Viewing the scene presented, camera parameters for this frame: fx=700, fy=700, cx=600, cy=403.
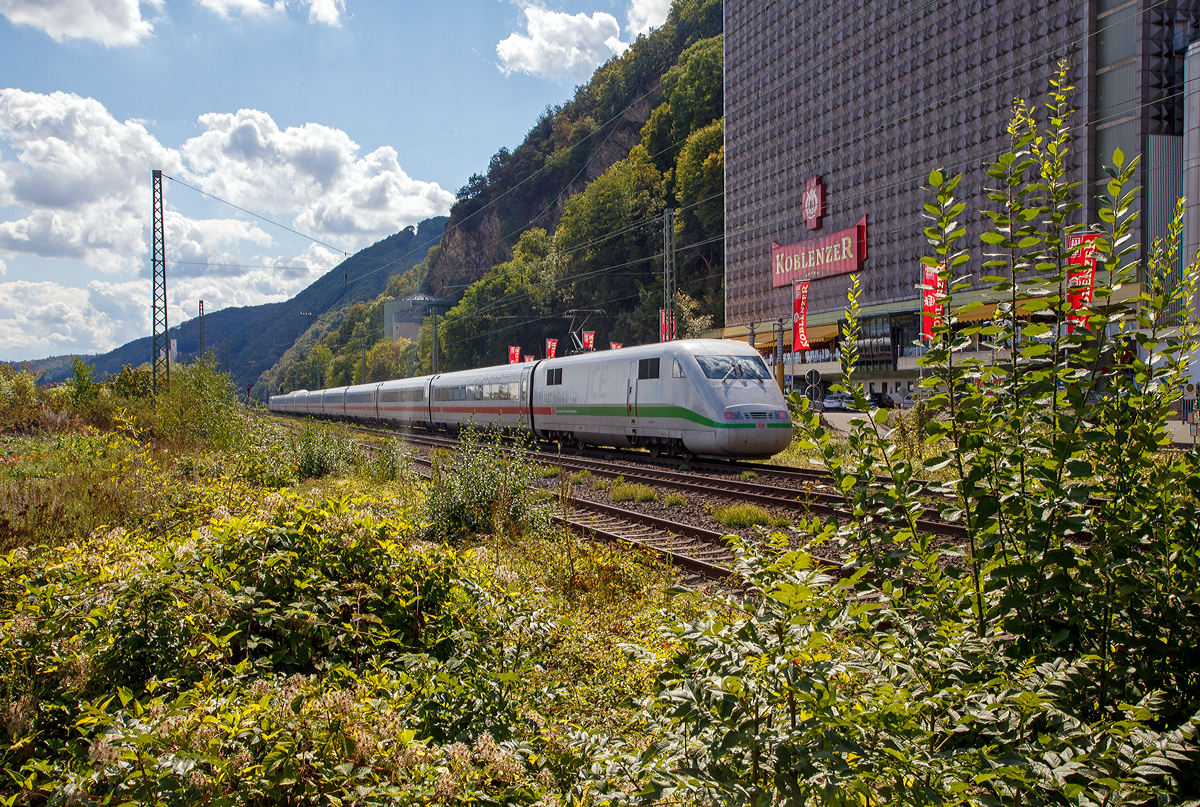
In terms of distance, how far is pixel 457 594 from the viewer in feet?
12.2

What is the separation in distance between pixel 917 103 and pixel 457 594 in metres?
49.3

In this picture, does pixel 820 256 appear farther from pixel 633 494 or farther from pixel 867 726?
pixel 867 726

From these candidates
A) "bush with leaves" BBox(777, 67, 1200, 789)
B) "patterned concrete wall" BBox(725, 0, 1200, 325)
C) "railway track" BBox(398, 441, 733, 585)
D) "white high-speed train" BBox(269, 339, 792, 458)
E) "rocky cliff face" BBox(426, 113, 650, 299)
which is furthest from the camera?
"rocky cliff face" BBox(426, 113, 650, 299)

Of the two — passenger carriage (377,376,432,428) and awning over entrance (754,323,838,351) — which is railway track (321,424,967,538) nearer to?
passenger carriage (377,376,432,428)

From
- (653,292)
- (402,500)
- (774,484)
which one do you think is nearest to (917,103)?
(653,292)

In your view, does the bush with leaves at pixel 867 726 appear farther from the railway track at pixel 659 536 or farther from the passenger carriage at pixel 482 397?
Answer: the passenger carriage at pixel 482 397

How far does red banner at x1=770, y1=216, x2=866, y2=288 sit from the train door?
33.2m

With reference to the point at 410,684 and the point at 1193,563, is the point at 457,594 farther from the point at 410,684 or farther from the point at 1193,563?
the point at 1193,563

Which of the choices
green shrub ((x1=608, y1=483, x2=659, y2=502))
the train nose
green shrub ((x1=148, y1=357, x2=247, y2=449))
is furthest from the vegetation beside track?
the train nose

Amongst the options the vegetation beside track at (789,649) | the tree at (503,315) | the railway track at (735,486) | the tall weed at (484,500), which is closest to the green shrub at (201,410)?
the tall weed at (484,500)

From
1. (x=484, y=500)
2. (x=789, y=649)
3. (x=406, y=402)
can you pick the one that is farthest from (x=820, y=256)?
(x=789, y=649)

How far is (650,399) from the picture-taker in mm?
17406

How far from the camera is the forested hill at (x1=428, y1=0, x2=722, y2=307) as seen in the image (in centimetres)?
8850

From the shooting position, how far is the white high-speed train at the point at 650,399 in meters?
15.3
